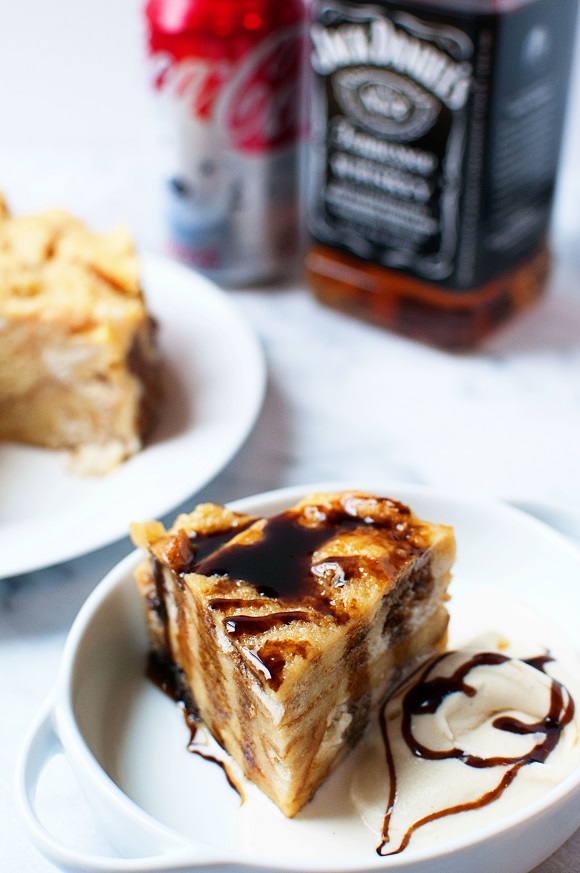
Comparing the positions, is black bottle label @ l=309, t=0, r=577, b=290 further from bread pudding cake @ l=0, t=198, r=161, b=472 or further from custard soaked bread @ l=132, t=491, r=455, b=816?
custard soaked bread @ l=132, t=491, r=455, b=816

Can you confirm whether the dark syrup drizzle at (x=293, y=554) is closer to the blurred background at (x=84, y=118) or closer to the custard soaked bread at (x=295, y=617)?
the custard soaked bread at (x=295, y=617)

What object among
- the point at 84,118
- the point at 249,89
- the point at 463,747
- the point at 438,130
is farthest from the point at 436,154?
the point at 84,118

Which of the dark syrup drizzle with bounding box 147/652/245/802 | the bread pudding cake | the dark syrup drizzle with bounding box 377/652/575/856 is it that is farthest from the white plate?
the dark syrup drizzle with bounding box 377/652/575/856

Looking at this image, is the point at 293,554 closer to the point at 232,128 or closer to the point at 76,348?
the point at 76,348

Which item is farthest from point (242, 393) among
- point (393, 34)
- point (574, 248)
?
point (574, 248)

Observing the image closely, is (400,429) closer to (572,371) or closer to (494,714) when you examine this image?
(572,371)

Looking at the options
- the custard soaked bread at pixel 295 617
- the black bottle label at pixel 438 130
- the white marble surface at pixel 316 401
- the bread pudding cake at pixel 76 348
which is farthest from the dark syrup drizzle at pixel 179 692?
the black bottle label at pixel 438 130
